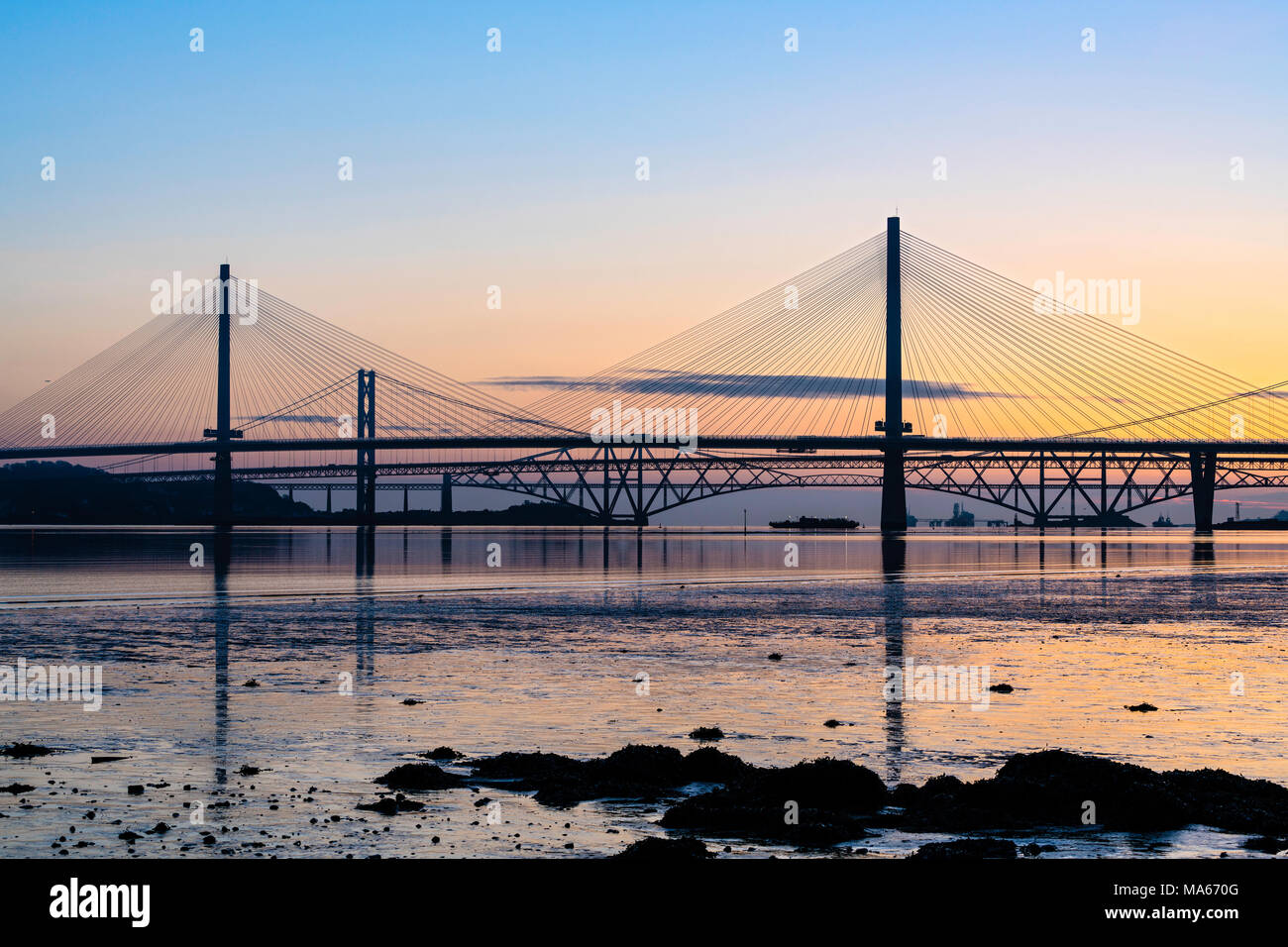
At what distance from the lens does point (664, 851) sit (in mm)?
Answer: 7828

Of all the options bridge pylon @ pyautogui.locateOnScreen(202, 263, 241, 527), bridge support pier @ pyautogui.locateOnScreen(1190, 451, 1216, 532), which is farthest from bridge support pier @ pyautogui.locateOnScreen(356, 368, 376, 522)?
bridge support pier @ pyautogui.locateOnScreen(1190, 451, 1216, 532)

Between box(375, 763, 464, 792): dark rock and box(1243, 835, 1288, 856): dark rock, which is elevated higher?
box(375, 763, 464, 792): dark rock

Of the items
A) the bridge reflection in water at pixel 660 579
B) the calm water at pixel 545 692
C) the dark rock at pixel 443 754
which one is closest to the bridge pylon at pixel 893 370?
the bridge reflection in water at pixel 660 579

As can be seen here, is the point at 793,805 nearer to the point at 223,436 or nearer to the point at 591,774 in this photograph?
the point at 591,774

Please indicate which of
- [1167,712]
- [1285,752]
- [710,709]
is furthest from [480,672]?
[1285,752]

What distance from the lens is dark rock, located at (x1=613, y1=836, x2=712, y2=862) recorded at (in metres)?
7.68

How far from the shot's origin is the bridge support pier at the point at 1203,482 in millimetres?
124688

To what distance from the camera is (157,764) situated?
10.8 metres

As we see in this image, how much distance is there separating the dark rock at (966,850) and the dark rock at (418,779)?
3723 millimetres

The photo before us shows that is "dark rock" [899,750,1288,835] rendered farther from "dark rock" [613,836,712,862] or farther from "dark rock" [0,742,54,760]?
"dark rock" [0,742,54,760]

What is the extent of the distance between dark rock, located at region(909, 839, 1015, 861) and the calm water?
0.34 metres
